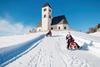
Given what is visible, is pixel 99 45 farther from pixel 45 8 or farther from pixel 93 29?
pixel 45 8

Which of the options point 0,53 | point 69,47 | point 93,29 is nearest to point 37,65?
point 0,53

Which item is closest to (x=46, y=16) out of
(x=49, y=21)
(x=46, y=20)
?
(x=46, y=20)

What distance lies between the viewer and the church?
72.1 meters

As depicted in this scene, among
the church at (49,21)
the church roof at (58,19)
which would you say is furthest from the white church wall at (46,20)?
the church roof at (58,19)

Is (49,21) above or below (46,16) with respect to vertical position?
below

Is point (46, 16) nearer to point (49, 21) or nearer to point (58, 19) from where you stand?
point (49, 21)

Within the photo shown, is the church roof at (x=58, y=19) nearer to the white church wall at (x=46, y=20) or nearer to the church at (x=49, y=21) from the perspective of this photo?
the church at (x=49, y=21)

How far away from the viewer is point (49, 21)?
74.6m

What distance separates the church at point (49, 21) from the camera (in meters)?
72.1

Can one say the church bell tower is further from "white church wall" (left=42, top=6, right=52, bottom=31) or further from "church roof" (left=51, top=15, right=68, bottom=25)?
"church roof" (left=51, top=15, right=68, bottom=25)

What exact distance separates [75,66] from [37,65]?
197 centimetres

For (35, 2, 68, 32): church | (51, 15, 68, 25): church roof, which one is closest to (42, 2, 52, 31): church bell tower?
(35, 2, 68, 32): church

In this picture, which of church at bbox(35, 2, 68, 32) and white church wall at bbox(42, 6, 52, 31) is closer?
church at bbox(35, 2, 68, 32)

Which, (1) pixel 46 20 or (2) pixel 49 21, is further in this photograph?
(2) pixel 49 21
